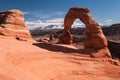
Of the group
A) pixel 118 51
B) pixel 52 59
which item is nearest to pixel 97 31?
pixel 52 59

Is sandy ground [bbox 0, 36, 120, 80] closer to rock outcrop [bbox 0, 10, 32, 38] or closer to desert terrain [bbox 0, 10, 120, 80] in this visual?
desert terrain [bbox 0, 10, 120, 80]

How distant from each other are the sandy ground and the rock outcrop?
3522 mm

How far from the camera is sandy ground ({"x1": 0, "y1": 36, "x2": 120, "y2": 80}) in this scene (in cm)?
1395

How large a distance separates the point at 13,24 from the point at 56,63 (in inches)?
308

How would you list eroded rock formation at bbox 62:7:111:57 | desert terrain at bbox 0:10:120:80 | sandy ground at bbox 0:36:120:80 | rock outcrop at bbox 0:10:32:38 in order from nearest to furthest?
1. desert terrain at bbox 0:10:120:80
2. sandy ground at bbox 0:36:120:80
3. eroded rock formation at bbox 62:7:111:57
4. rock outcrop at bbox 0:10:32:38

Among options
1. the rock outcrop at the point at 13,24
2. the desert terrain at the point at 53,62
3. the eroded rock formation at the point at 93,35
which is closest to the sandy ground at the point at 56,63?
the desert terrain at the point at 53,62

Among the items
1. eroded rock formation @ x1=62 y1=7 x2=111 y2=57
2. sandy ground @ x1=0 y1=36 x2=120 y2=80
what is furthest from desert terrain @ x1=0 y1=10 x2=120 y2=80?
eroded rock formation @ x1=62 y1=7 x2=111 y2=57

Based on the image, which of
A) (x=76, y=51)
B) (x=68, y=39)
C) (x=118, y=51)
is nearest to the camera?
(x=76, y=51)

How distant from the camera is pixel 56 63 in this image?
1622 cm

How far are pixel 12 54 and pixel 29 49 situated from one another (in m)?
2.86

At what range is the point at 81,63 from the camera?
1750 cm

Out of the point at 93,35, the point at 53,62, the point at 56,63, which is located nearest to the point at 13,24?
the point at 93,35

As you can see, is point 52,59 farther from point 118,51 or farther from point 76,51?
point 118,51

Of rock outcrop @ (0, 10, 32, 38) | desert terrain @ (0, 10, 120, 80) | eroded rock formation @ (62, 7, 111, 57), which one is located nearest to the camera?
desert terrain @ (0, 10, 120, 80)
